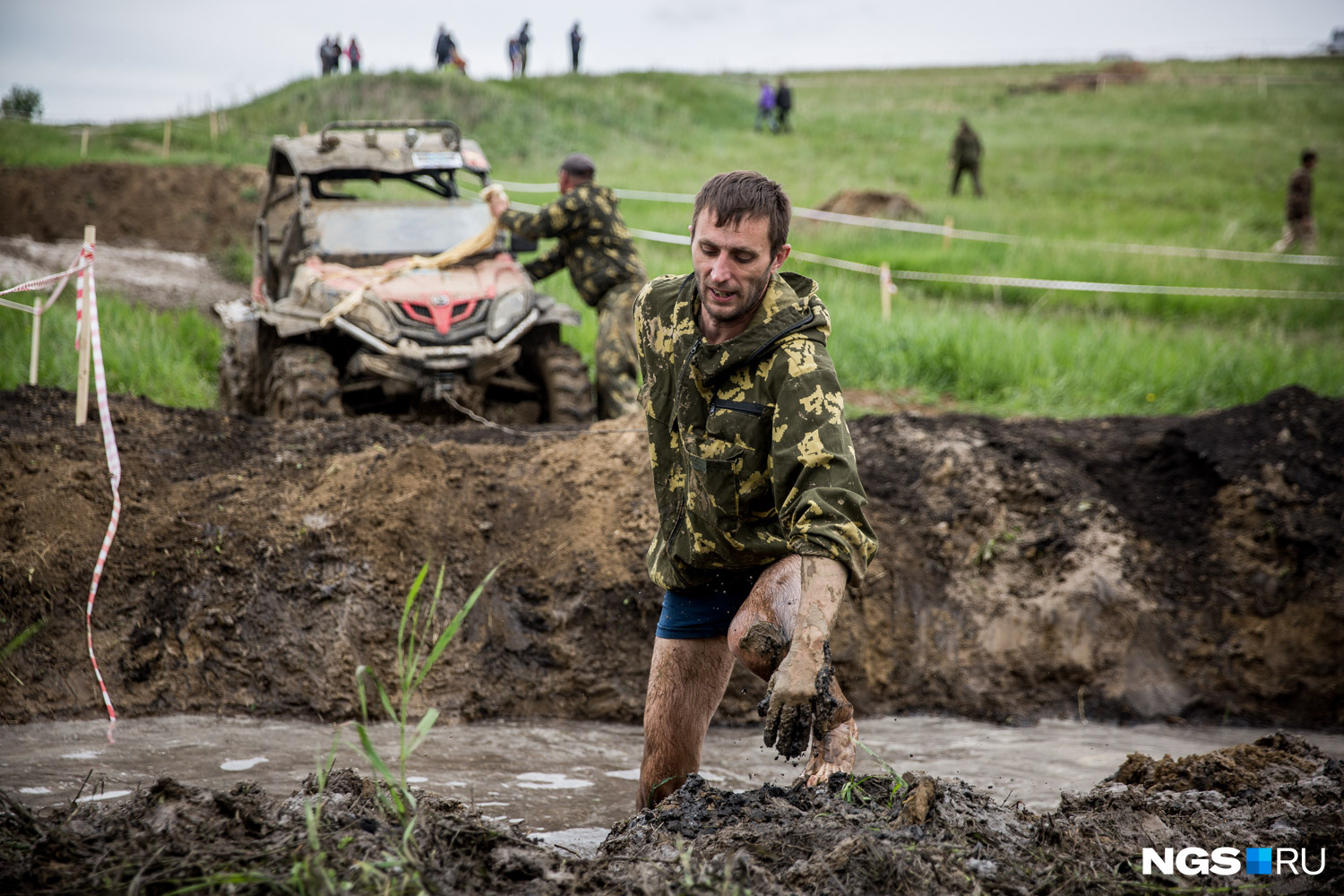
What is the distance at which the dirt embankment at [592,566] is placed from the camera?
5164 mm

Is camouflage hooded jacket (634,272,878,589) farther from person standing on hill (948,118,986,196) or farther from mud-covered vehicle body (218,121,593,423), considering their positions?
person standing on hill (948,118,986,196)

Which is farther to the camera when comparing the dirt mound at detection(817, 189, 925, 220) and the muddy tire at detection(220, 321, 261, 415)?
the dirt mound at detection(817, 189, 925, 220)

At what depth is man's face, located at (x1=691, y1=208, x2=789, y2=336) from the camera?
2.94 metres

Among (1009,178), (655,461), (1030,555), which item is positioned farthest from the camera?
(1009,178)

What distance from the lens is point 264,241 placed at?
8688 mm

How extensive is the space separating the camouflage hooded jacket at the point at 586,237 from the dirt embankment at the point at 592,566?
5.61 ft

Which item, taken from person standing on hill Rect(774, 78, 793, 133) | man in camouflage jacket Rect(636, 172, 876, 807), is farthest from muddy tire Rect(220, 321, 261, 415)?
person standing on hill Rect(774, 78, 793, 133)

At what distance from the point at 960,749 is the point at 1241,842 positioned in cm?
237

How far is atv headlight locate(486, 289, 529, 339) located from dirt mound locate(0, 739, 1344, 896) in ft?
15.7

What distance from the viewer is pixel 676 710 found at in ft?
11.0

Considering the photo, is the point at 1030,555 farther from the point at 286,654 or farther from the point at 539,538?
the point at 286,654

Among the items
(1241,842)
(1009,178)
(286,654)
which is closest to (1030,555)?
(1241,842)

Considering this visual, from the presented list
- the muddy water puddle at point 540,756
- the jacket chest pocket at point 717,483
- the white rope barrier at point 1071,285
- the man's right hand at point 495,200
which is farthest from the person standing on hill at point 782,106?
the jacket chest pocket at point 717,483

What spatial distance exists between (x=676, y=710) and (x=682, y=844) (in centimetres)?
70
